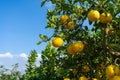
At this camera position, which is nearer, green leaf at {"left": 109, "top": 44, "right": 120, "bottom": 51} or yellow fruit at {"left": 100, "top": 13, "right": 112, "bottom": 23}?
green leaf at {"left": 109, "top": 44, "right": 120, "bottom": 51}

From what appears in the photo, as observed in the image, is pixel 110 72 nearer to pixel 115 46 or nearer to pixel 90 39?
pixel 115 46

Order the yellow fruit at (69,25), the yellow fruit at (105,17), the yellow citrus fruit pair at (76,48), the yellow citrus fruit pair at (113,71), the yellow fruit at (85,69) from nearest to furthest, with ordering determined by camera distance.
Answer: the yellow citrus fruit pair at (113,71), the yellow fruit at (105,17), the yellow citrus fruit pair at (76,48), the yellow fruit at (69,25), the yellow fruit at (85,69)

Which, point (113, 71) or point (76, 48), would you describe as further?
point (76, 48)

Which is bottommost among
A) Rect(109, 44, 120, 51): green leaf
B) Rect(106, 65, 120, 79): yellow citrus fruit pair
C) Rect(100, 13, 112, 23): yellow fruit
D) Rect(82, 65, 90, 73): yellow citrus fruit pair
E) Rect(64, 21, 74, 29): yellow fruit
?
Rect(106, 65, 120, 79): yellow citrus fruit pair

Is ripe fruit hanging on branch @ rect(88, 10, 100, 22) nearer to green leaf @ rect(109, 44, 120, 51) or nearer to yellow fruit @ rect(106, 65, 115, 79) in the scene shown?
green leaf @ rect(109, 44, 120, 51)

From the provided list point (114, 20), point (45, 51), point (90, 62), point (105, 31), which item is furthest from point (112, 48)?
point (45, 51)

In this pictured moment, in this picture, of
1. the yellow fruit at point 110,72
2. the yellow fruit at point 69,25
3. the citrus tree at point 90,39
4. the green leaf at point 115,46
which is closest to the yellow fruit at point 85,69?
the citrus tree at point 90,39

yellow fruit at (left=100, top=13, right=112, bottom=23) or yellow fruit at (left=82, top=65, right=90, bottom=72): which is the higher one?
yellow fruit at (left=100, top=13, right=112, bottom=23)

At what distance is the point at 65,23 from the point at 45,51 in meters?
4.31

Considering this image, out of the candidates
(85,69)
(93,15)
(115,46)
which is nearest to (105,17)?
(93,15)

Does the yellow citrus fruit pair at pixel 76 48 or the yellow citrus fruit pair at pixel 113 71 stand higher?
the yellow citrus fruit pair at pixel 76 48

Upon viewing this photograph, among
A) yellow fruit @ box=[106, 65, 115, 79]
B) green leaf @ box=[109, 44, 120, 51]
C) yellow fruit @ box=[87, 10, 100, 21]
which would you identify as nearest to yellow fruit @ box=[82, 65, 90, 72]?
green leaf @ box=[109, 44, 120, 51]

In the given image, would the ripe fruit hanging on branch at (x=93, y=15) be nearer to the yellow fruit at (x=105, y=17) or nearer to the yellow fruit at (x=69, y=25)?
the yellow fruit at (x=105, y=17)

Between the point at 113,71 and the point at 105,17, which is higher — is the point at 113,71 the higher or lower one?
the lower one
